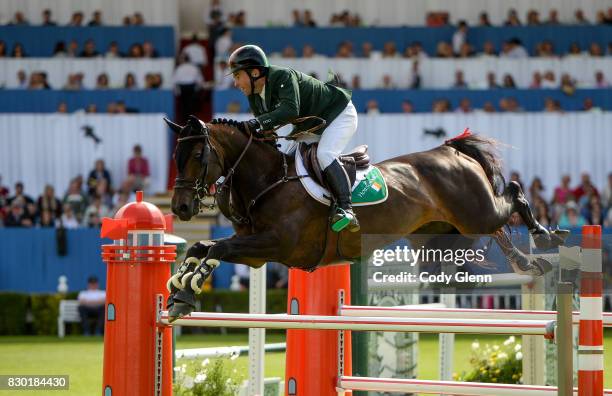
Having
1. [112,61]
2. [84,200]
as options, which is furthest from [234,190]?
[112,61]

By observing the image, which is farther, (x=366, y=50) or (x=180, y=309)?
(x=366, y=50)

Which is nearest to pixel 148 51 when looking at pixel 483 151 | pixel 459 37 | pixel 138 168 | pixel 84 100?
pixel 84 100

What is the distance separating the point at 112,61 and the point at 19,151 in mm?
2474

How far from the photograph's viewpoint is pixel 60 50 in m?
18.9

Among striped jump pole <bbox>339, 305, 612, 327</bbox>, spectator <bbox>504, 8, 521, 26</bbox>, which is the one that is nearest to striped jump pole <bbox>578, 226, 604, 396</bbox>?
striped jump pole <bbox>339, 305, 612, 327</bbox>

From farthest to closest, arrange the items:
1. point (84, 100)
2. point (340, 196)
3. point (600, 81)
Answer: point (600, 81) < point (84, 100) < point (340, 196)

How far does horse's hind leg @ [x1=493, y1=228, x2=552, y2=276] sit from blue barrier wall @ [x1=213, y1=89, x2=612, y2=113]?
10.5 meters

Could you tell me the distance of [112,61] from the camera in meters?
18.5

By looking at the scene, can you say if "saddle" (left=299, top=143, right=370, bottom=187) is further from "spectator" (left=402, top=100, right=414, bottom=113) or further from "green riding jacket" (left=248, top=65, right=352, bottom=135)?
"spectator" (left=402, top=100, right=414, bottom=113)

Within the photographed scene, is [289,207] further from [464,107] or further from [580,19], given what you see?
[580,19]

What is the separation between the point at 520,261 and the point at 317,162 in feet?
5.15

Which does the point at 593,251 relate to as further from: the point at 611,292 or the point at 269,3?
the point at 269,3

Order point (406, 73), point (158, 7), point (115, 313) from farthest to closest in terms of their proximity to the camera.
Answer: point (158, 7)
point (406, 73)
point (115, 313)

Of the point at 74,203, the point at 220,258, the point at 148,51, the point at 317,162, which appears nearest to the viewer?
the point at 220,258
